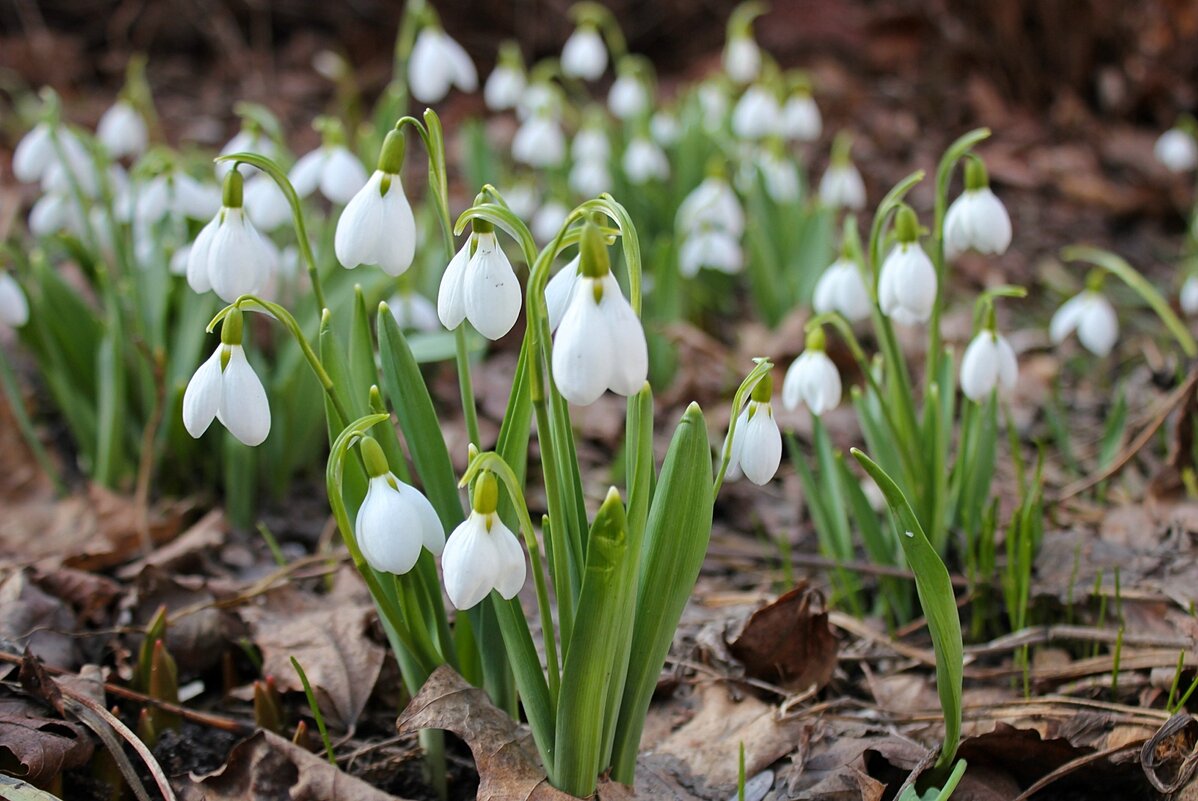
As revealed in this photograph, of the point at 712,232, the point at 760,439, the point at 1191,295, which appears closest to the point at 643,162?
the point at 712,232

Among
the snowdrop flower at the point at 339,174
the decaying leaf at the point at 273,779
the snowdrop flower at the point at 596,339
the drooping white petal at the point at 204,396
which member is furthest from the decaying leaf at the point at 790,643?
the snowdrop flower at the point at 339,174

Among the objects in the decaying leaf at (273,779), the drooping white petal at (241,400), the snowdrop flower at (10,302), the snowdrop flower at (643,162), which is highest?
the snowdrop flower at (643,162)

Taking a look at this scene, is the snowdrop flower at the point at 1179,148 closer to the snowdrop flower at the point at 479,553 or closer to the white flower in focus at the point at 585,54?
the white flower in focus at the point at 585,54

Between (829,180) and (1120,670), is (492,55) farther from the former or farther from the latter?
(1120,670)

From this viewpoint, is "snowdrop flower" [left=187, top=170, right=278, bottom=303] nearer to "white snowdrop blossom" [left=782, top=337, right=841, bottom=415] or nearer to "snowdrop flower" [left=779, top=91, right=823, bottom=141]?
"white snowdrop blossom" [left=782, top=337, right=841, bottom=415]

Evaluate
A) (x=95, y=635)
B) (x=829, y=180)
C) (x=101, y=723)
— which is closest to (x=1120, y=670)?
(x=101, y=723)

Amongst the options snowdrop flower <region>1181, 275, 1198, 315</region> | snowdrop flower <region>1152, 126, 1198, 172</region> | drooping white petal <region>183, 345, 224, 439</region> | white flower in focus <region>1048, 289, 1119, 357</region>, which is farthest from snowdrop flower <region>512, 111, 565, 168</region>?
drooping white petal <region>183, 345, 224, 439</region>
